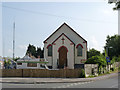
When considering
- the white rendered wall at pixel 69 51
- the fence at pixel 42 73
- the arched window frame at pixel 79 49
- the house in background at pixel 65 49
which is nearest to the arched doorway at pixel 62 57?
the house in background at pixel 65 49

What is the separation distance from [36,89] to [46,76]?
924 centimetres

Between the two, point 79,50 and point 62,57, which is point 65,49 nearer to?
point 62,57

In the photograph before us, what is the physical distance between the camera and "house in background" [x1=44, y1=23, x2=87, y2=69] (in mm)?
34344

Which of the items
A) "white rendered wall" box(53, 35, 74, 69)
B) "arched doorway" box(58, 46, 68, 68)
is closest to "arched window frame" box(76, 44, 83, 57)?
"white rendered wall" box(53, 35, 74, 69)

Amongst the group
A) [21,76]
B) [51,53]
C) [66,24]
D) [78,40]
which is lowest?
[21,76]

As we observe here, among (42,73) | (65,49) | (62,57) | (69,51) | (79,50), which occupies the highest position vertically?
(65,49)

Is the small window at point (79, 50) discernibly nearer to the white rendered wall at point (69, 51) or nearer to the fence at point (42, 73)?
the white rendered wall at point (69, 51)

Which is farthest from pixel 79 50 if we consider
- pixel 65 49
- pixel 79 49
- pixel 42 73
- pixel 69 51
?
pixel 42 73

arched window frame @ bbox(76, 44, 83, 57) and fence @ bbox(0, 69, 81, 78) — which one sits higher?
arched window frame @ bbox(76, 44, 83, 57)

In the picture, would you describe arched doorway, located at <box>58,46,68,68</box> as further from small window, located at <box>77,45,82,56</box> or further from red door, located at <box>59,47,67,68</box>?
small window, located at <box>77,45,82,56</box>

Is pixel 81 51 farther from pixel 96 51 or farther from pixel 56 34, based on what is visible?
pixel 96 51

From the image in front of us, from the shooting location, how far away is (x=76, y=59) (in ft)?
117

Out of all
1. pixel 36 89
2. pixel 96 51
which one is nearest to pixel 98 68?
pixel 36 89

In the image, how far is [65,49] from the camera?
34531 mm
